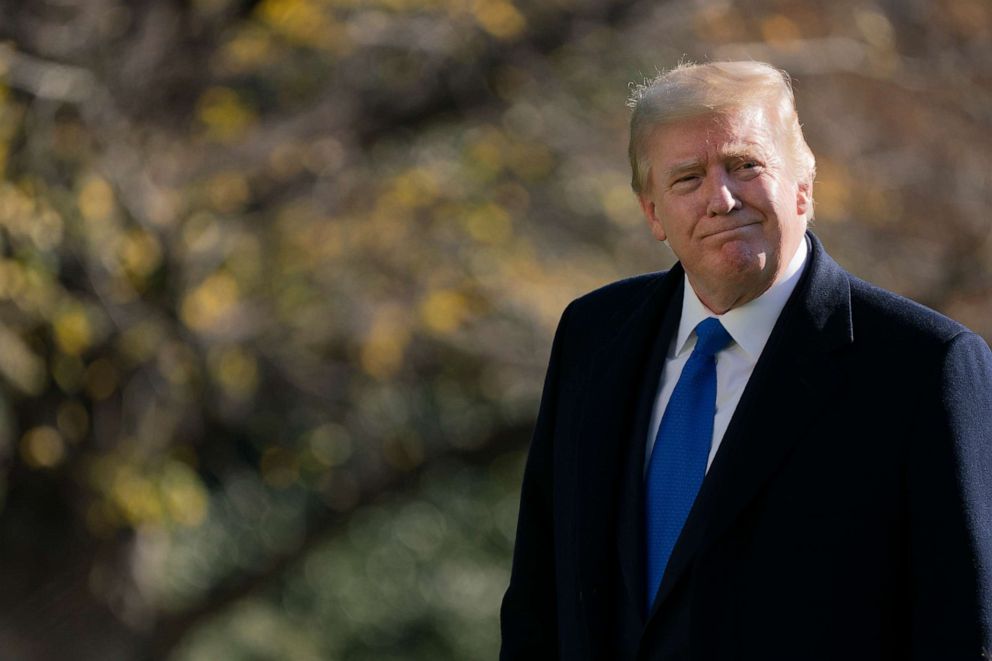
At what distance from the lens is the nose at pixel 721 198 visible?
7.22ft

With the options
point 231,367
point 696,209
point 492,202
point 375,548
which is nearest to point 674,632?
point 696,209

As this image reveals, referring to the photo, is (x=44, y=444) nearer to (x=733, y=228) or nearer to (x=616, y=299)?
(x=616, y=299)

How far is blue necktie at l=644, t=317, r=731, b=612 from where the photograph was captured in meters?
2.22

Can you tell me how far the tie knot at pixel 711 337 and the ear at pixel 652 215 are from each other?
0.16m

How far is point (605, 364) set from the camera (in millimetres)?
2420

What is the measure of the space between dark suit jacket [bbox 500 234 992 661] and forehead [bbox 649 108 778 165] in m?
0.19

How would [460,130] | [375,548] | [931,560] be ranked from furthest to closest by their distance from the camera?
[375,548] < [460,130] < [931,560]

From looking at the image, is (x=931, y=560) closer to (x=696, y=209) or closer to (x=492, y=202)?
(x=696, y=209)

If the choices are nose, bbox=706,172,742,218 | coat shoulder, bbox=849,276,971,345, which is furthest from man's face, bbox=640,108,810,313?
coat shoulder, bbox=849,276,971,345

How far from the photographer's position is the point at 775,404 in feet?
7.06

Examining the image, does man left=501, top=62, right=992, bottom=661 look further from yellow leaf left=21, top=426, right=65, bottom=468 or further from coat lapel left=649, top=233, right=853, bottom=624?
yellow leaf left=21, top=426, right=65, bottom=468

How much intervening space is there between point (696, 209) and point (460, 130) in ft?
14.9

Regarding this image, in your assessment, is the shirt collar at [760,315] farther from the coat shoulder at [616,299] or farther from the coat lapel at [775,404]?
the coat shoulder at [616,299]

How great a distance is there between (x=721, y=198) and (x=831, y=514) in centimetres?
46
